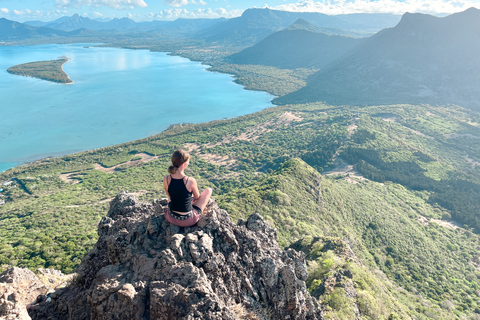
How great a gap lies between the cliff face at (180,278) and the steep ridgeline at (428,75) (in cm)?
17154

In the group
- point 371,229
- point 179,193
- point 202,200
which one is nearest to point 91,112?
point 371,229

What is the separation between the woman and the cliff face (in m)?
0.46

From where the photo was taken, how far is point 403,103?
16025 cm

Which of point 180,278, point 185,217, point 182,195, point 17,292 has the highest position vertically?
point 182,195

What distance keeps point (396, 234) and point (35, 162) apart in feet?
334

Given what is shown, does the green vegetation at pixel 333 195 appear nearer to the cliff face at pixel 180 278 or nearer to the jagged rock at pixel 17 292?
the cliff face at pixel 180 278

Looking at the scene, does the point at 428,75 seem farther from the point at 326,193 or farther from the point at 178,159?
the point at 178,159

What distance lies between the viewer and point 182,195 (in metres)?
9.12

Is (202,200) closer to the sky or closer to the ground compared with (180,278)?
closer to the sky

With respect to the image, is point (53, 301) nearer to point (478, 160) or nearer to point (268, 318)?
point (268, 318)

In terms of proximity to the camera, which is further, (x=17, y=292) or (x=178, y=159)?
(x=17, y=292)

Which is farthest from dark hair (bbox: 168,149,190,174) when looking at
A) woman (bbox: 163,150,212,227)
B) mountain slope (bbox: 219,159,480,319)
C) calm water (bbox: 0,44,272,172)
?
calm water (bbox: 0,44,272,172)

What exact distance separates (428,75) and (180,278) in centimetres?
21980

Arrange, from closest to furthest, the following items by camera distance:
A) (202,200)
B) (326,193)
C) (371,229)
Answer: (202,200), (371,229), (326,193)
